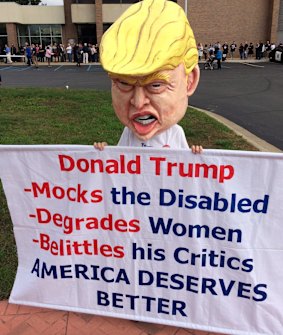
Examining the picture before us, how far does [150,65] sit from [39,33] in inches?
1431

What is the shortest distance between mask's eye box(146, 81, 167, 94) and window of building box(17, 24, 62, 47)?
35665 millimetres

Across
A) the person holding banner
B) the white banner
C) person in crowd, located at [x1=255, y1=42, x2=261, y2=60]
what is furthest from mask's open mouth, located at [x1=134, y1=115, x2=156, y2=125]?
person in crowd, located at [x1=255, y1=42, x2=261, y2=60]

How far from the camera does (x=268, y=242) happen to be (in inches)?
94.9

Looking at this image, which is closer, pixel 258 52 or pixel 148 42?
pixel 148 42

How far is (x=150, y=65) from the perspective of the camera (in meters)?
2.30

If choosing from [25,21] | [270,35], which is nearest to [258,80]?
[270,35]

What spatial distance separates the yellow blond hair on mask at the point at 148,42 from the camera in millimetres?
2318

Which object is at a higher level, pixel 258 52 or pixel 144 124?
pixel 144 124

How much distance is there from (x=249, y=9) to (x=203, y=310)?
36029mm

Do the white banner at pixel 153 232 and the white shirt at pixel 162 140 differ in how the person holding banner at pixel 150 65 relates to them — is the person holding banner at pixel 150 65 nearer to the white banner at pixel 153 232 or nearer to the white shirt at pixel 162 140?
the white shirt at pixel 162 140

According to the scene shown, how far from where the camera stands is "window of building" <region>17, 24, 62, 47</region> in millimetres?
35344

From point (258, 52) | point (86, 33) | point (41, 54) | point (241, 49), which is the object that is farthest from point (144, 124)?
point (86, 33)

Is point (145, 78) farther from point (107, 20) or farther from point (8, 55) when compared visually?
point (107, 20)

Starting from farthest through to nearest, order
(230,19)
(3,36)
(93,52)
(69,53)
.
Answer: (3,36) → (230,19) → (69,53) → (93,52)
